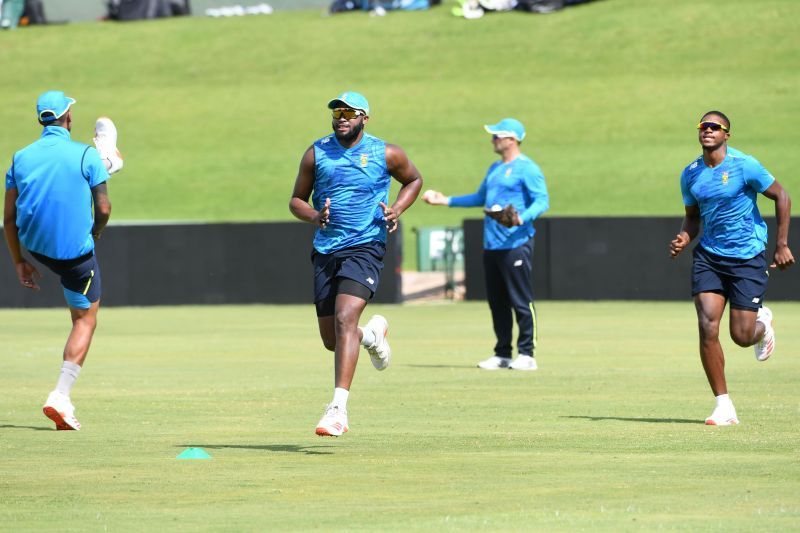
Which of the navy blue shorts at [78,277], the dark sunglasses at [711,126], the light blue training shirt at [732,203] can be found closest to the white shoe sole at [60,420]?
the navy blue shorts at [78,277]

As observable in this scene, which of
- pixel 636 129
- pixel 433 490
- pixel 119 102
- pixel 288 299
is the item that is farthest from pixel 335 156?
pixel 119 102

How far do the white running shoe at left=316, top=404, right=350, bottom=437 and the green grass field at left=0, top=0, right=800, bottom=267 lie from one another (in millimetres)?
42431

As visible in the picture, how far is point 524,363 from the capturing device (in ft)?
Answer: 52.1

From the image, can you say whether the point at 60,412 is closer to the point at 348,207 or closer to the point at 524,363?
the point at 348,207

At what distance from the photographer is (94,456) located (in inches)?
375

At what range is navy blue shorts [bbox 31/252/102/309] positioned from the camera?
436 inches

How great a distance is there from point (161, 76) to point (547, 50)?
15.6 m

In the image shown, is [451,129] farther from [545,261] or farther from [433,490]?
[433,490]

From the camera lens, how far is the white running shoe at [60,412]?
10.6m

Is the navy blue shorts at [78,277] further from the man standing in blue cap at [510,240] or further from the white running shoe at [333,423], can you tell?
the man standing in blue cap at [510,240]

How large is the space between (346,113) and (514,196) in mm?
5731

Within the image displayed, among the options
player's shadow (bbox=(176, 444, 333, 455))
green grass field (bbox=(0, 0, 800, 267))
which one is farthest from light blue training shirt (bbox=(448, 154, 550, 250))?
green grass field (bbox=(0, 0, 800, 267))

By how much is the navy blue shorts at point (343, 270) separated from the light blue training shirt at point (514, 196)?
5426 millimetres

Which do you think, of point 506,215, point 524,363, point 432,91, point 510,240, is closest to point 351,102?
point 506,215
